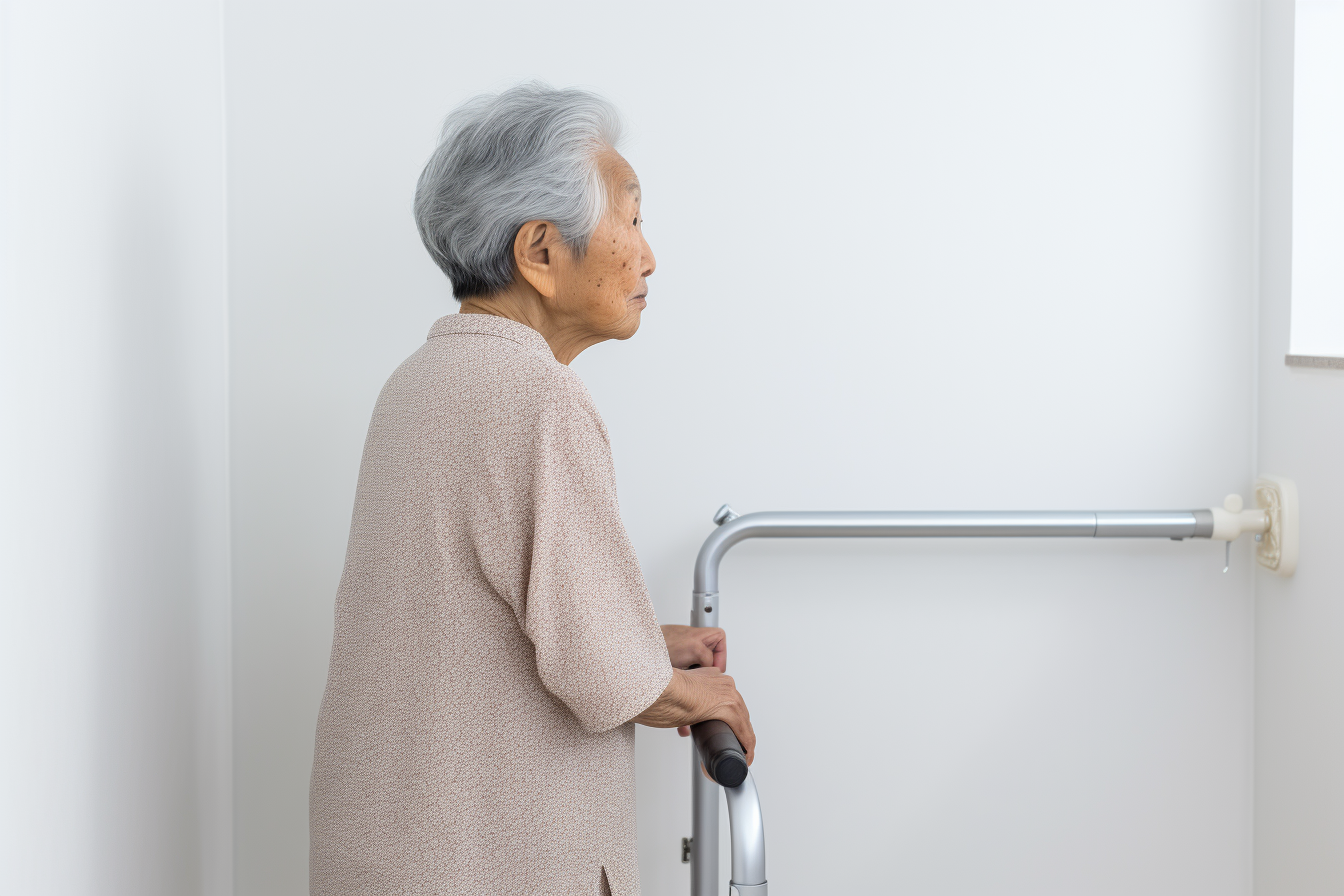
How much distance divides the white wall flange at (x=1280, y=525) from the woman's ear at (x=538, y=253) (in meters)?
1.00

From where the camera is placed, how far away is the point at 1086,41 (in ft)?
4.43

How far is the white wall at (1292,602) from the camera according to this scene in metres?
1.22

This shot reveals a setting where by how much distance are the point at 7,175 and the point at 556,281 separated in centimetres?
45

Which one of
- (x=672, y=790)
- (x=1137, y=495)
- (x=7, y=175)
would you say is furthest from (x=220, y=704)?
(x=1137, y=495)

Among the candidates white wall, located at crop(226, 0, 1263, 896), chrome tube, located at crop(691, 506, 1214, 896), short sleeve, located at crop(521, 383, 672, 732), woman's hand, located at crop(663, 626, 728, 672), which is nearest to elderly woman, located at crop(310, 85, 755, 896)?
short sleeve, located at crop(521, 383, 672, 732)

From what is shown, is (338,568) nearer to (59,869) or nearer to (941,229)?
(59,869)

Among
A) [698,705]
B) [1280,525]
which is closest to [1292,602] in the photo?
[1280,525]

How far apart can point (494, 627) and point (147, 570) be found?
488 millimetres

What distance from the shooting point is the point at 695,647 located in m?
1.10

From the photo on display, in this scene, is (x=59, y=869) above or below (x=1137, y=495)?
below

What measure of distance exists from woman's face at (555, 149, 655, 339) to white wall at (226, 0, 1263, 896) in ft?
1.28

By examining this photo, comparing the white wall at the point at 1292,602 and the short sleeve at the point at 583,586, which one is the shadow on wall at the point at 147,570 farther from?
the white wall at the point at 1292,602

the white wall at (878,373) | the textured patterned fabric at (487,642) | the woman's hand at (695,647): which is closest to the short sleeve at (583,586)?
the textured patterned fabric at (487,642)

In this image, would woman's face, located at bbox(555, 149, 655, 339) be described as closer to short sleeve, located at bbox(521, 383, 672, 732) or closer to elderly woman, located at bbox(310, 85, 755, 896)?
elderly woman, located at bbox(310, 85, 755, 896)
